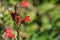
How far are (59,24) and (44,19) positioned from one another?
1.15ft

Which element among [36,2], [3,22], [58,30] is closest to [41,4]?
[36,2]

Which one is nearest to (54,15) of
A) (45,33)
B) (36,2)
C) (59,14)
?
(59,14)

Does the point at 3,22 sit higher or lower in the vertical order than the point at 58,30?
higher

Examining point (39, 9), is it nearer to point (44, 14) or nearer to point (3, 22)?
point (44, 14)

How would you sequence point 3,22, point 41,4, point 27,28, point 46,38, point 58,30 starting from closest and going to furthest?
1. point 3,22
2. point 46,38
3. point 58,30
4. point 27,28
5. point 41,4

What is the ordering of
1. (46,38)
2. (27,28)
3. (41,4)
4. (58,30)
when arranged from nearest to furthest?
(46,38)
(58,30)
(27,28)
(41,4)

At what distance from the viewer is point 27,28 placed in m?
5.50

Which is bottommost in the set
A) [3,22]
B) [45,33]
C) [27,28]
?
[27,28]

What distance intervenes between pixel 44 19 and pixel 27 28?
453mm

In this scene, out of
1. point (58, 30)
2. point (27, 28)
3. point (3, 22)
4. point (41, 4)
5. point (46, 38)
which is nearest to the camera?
→ point (3, 22)

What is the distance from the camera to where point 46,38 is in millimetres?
4328

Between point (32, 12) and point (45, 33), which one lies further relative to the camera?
point (32, 12)

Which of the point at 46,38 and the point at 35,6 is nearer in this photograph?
the point at 46,38

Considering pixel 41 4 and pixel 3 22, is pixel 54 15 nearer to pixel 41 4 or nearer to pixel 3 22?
pixel 41 4
